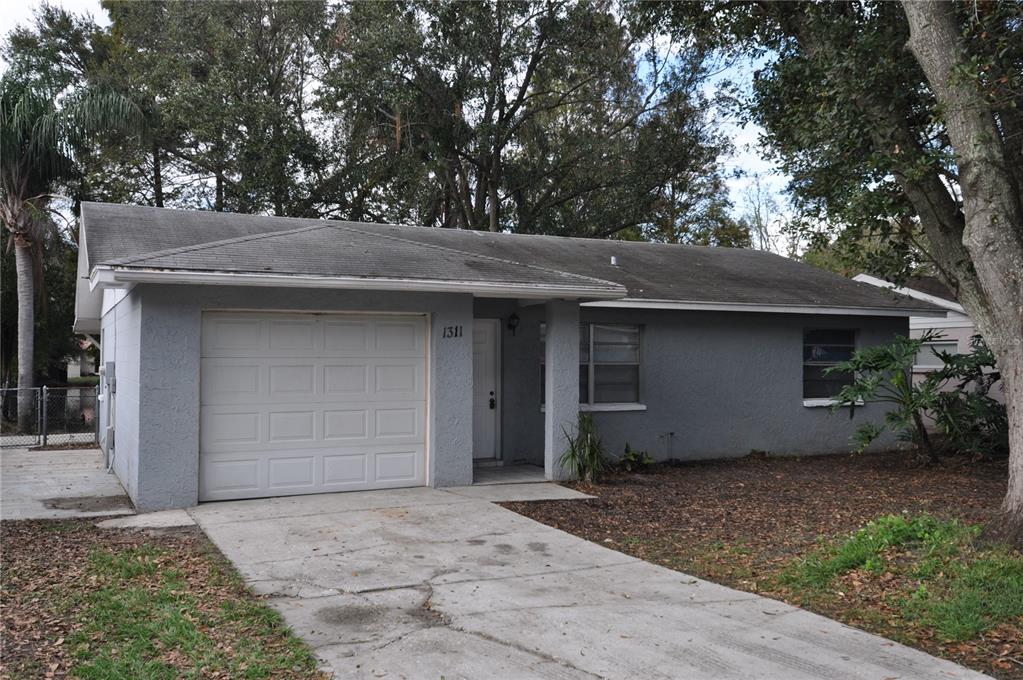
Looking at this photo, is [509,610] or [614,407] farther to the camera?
[614,407]

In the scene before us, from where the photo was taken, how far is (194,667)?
15.2ft

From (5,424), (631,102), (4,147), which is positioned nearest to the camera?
(4,147)

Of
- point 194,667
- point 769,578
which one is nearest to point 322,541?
point 194,667

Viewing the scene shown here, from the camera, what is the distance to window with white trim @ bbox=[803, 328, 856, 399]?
587 inches

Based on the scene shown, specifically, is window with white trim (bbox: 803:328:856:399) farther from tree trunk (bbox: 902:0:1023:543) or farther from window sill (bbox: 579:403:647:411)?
tree trunk (bbox: 902:0:1023:543)

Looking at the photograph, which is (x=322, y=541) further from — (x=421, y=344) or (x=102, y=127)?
(x=102, y=127)

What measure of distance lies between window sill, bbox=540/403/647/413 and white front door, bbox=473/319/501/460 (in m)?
0.83

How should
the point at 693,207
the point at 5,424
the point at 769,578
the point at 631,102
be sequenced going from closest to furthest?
1. the point at 769,578
2. the point at 5,424
3. the point at 631,102
4. the point at 693,207

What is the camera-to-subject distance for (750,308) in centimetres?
1347

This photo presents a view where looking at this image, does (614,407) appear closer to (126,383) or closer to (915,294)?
(126,383)

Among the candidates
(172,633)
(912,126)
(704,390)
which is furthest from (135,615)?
(912,126)

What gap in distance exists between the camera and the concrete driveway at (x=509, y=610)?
4.78m

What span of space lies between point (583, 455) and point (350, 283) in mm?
4055

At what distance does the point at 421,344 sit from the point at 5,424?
13.2 meters
